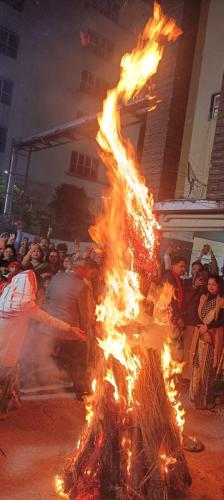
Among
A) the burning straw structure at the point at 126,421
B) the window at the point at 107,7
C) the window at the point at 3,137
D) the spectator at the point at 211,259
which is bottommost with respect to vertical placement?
the burning straw structure at the point at 126,421

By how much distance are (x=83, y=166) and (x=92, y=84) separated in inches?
238

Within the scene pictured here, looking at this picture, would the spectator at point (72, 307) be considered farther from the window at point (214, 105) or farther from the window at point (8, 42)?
the window at point (8, 42)

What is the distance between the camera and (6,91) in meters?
27.9

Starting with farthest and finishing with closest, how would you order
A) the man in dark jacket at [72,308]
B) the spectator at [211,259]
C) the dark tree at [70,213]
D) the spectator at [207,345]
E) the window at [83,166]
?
the window at [83,166] → the dark tree at [70,213] → the spectator at [211,259] → the spectator at [207,345] → the man in dark jacket at [72,308]

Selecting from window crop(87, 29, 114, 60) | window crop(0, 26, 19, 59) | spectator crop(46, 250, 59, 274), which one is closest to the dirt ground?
spectator crop(46, 250, 59, 274)

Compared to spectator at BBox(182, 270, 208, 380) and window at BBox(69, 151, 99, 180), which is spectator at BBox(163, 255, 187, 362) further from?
window at BBox(69, 151, 99, 180)

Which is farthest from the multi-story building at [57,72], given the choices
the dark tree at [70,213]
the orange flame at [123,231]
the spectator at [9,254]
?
the orange flame at [123,231]

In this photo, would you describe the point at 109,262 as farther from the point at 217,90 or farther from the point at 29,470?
the point at 217,90

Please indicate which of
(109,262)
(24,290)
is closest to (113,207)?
(109,262)

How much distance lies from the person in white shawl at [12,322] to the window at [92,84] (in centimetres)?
2580

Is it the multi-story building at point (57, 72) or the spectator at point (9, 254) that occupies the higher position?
the multi-story building at point (57, 72)

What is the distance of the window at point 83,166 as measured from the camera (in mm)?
27203

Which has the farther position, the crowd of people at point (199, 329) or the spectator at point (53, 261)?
the spectator at point (53, 261)

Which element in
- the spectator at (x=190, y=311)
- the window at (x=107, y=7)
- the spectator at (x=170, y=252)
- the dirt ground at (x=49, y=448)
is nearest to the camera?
the dirt ground at (x=49, y=448)
